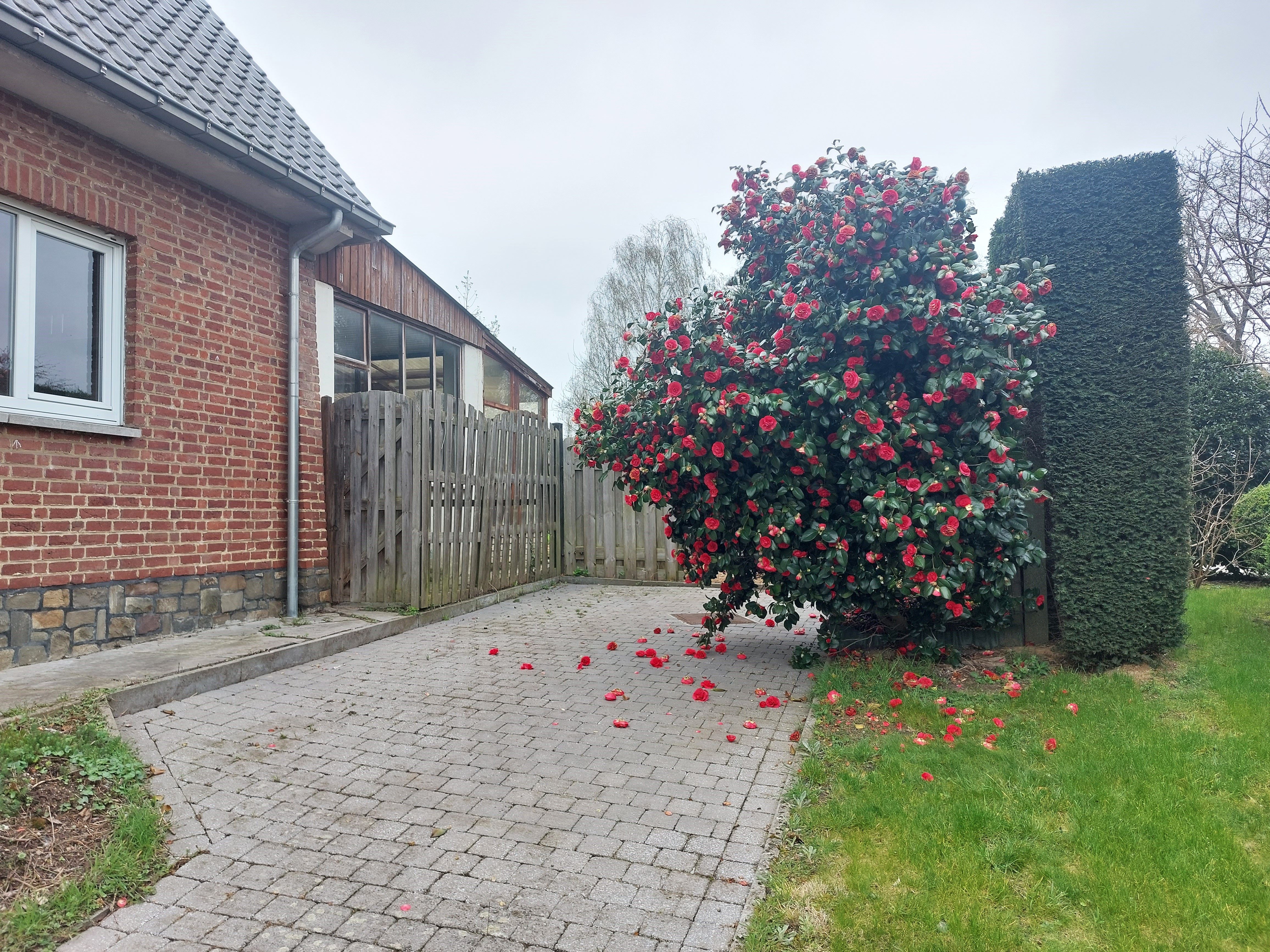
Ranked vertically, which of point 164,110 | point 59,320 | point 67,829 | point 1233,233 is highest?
point 1233,233

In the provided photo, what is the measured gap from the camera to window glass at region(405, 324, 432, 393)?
998cm

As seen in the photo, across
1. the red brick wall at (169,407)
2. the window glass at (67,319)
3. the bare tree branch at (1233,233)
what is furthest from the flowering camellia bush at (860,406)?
the bare tree branch at (1233,233)

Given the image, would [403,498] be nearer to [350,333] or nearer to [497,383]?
[350,333]

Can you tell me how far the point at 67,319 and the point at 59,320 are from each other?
0.05 meters

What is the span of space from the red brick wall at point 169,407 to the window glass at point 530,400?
6773mm

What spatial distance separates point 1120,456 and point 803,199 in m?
2.58

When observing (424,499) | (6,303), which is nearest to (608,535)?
(424,499)

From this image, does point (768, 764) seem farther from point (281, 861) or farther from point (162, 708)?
point (162, 708)

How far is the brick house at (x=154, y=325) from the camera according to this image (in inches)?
194

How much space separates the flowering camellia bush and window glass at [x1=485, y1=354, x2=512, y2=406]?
7.53 m

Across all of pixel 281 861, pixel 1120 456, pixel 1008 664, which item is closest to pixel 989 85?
pixel 1120 456

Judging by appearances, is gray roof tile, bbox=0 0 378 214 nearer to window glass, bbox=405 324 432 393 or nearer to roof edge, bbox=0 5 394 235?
roof edge, bbox=0 5 394 235

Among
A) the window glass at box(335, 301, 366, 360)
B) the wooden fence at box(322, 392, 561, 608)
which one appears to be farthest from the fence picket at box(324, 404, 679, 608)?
the window glass at box(335, 301, 366, 360)

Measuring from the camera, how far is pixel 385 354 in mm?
9461
